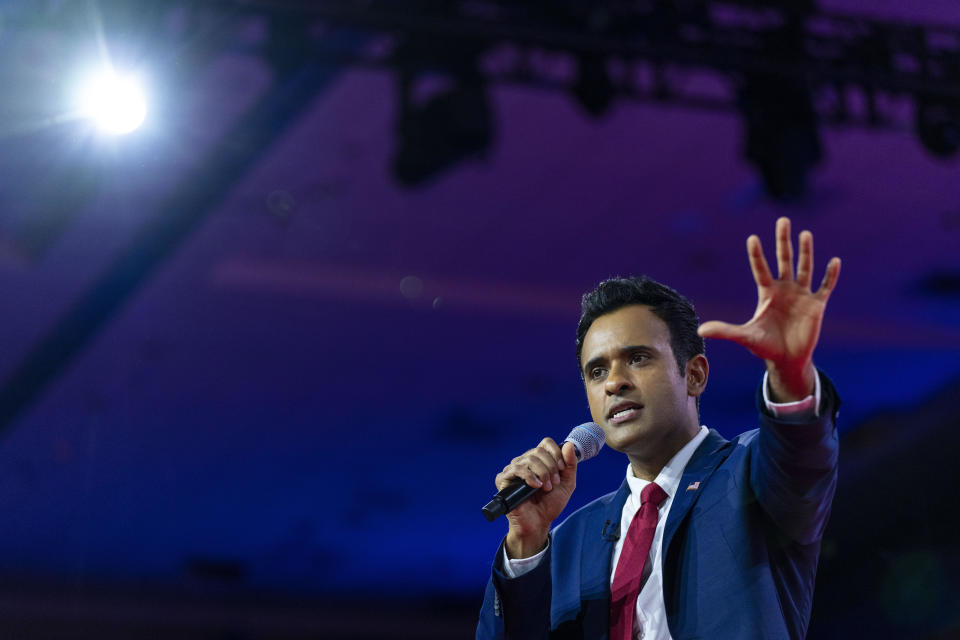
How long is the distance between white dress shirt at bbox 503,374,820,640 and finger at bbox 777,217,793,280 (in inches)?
6.9

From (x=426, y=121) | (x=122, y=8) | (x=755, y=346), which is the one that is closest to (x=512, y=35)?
(x=426, y=121)

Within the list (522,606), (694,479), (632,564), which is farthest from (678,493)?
(522,606)

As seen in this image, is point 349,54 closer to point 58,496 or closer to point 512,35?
point 512,35

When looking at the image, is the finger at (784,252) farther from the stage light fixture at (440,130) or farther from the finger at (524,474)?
the stage light fixture at (440,130)

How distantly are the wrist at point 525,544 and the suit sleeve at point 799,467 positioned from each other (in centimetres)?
48

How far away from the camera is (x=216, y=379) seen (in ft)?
30.0

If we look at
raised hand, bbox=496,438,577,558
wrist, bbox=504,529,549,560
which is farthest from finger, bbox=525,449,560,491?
wrist, bbox=504,529,549,560

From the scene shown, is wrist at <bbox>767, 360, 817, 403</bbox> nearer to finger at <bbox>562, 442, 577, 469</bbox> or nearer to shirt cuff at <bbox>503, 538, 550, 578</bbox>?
finger at <bbox>562, 442, 577, 469</bbox>

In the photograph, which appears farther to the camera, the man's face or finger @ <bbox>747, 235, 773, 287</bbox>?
the man's face

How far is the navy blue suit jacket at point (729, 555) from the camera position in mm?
1500

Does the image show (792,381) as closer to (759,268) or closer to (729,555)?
(759,268)

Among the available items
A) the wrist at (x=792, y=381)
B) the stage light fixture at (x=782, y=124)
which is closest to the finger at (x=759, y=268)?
the wrist at (x=792, y=381)

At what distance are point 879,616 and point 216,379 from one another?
25.9 ft

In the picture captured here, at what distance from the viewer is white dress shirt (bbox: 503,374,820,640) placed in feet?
5.51
